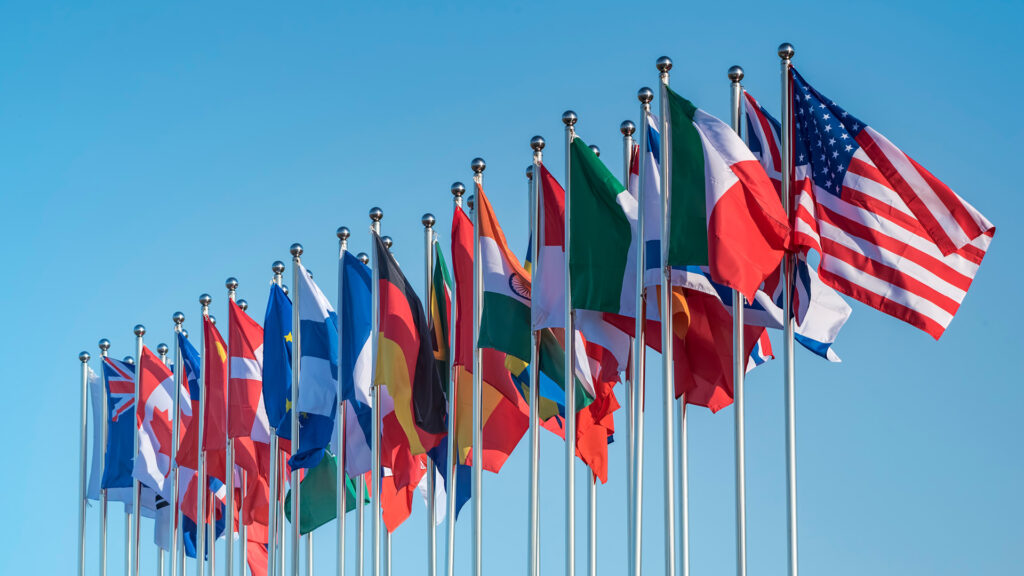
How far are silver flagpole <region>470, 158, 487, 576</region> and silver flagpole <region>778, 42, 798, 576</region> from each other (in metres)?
5.81

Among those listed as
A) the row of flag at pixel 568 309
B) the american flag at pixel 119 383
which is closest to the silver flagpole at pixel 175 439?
the row of flag at pixel 568 309

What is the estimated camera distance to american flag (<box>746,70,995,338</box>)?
19703 mm

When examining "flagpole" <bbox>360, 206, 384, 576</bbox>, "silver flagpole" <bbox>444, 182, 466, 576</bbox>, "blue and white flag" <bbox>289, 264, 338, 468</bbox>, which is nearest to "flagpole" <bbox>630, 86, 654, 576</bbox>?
"silver flagpole" <bbox>444, 182, 466, 576</bbox>

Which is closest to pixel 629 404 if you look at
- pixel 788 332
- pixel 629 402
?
pixel 629 402

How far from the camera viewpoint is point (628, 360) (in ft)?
76.2

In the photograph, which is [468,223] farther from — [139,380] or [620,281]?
[139,380]

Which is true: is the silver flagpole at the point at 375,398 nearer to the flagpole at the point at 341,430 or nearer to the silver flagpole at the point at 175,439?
the flagpole at the point at 341,430

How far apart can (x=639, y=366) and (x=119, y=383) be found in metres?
16.9

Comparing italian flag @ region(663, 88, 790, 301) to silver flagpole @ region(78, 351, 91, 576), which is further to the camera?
silver flagpole @ region(78, 351, 91, 576)

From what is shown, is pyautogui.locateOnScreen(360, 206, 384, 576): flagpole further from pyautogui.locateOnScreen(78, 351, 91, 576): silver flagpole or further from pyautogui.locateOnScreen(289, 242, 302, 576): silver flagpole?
pyautogui.locateOnScreen(78, 351, 91, 576): silver flagpole

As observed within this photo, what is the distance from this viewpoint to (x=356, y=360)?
26859 mm

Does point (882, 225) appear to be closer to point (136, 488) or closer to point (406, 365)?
point (406, 365)

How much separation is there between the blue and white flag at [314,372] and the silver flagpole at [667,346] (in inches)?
356

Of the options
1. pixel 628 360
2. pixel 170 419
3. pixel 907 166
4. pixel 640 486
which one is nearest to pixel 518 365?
pixel 628 360
